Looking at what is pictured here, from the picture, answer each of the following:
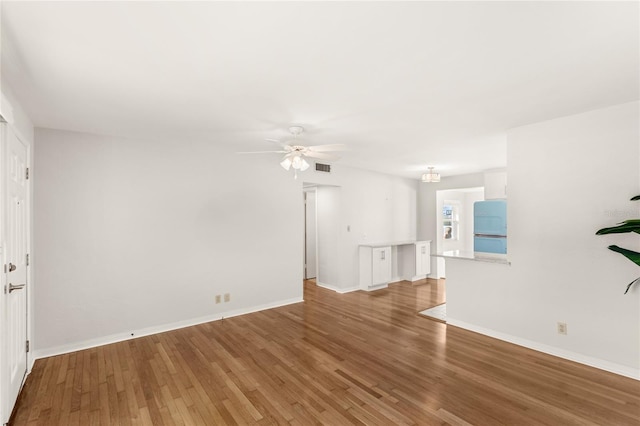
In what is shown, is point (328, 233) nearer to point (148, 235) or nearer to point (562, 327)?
point (148, 235)

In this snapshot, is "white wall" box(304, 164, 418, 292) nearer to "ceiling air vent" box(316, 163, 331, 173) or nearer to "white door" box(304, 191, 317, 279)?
→ "ceiling air vent" box(316, 163, 331, 173)

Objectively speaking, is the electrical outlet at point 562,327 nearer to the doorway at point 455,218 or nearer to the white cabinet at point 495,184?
the white cabinet at point 495,184

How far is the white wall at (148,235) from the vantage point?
138 inches

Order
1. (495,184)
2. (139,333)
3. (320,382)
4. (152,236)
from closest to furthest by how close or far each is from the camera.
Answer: (320,382)
(139,333)
(152,236)
(495,184)

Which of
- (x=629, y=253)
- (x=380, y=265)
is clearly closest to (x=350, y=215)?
(x=380, y=265)

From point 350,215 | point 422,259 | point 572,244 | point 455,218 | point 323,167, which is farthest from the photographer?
point 455,218

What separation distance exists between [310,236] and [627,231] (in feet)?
18.2

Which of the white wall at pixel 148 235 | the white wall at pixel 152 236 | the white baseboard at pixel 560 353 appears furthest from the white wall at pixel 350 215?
the white baseboard at pixel 560 353

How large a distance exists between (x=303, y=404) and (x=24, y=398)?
7.93 ft

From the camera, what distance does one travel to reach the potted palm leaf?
262 cm

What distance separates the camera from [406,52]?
6.48ft

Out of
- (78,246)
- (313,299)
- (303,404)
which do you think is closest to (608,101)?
(303,404)

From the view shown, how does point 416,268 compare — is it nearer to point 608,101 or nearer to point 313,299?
point 313,299

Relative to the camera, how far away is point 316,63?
211cm
